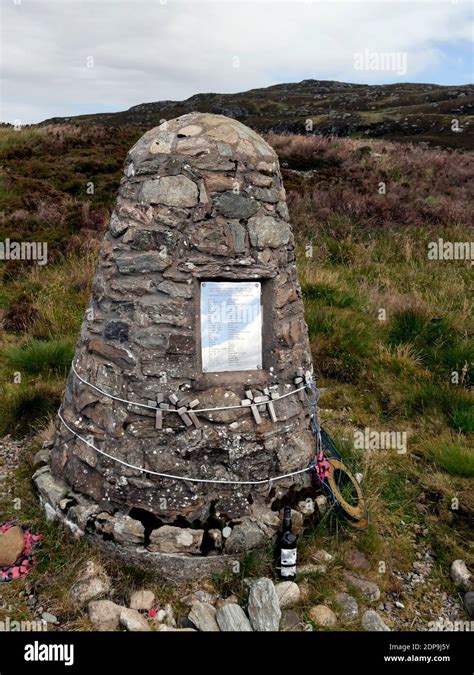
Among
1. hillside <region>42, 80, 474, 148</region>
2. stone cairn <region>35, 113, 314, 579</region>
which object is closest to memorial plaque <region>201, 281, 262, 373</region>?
stone cairn <region>35, 113, 314, 579</region>

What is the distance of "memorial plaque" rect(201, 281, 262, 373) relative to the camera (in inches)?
144

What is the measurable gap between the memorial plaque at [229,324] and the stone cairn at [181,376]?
72 mm

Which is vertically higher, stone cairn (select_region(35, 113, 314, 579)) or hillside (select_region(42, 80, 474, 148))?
hillside (select_region(42, 80, 474, 148))

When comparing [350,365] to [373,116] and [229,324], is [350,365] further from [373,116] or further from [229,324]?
[373,116]

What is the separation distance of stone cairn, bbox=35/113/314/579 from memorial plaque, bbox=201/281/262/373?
0.07 m

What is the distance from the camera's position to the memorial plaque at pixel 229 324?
3654 mm

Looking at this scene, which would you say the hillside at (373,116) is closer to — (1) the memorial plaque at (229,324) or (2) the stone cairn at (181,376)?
(2) the stone cairn at (181,376)

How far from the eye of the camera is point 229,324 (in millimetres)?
3689

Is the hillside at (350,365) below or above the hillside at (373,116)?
below

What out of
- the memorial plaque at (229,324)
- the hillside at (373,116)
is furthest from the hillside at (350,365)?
the hillside at (373,116)

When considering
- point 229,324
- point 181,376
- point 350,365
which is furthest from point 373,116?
point 181,376

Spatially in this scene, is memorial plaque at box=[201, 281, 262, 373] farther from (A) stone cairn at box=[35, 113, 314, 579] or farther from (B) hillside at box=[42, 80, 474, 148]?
(B) hillside at box=[42, 80, 474, 148]
